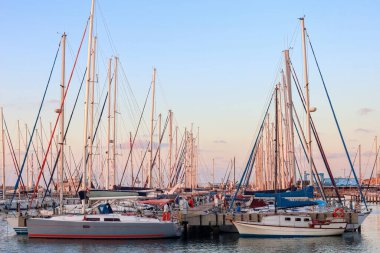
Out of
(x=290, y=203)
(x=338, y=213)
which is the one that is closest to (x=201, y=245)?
(x=290, y=203)

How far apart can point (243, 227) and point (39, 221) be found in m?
16.4

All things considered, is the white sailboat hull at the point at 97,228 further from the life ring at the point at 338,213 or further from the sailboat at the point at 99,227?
the life ring at the point at 338,213

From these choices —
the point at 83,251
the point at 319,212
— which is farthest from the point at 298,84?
the point at 83,251

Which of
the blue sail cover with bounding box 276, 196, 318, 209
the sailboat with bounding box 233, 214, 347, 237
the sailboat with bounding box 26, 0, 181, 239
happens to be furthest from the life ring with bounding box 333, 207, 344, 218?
the sailboat with bounding box 26, 0, 181, 239

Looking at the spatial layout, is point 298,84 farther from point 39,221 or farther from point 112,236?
point 39,221

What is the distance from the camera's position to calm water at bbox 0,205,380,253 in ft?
137

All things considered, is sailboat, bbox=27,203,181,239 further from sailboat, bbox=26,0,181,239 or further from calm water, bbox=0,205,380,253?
calm water, bbox=0,205,380,253

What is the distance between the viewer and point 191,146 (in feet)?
327

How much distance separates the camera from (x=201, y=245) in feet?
147

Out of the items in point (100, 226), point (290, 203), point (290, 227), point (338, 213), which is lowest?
point (290, 227)

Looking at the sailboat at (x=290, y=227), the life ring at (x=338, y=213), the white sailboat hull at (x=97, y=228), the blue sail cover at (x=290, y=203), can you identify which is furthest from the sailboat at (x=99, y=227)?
the life ring at (x=338, y=213)

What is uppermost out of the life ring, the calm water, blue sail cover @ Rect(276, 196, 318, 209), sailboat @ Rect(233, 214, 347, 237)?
blue sail cover @ Rect(276, 196, 318, 209)

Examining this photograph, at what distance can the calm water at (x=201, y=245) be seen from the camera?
41844 millimetres

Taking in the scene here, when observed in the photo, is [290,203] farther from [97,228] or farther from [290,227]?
[97,228]
